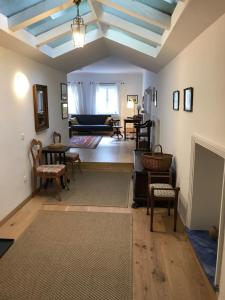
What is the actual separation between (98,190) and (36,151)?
1304 millimetres

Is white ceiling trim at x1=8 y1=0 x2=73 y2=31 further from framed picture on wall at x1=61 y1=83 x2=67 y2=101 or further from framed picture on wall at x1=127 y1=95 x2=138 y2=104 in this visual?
framed picture on wall at x1=127 y1=95 x2=138 y2=104

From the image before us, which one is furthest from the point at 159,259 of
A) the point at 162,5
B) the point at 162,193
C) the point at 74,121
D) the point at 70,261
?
the point at 74,121

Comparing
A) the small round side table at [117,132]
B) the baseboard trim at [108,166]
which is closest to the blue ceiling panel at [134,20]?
the baseboard trim at [108,166]

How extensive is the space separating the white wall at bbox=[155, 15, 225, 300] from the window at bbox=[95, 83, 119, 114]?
7724 mm

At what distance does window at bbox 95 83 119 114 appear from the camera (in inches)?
467

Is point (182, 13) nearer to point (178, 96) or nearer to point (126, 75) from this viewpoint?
point (178, 96)

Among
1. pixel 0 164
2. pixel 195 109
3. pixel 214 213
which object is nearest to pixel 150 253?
pixel 214 213

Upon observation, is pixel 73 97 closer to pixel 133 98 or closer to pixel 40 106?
pixel 133 98

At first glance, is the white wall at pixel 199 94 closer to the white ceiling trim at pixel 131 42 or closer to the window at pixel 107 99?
the white ceiling trim at pixel 131 42

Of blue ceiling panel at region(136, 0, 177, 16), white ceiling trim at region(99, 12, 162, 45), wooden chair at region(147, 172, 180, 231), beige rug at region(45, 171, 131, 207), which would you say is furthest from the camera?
beige rug at region(45, 171, 131, 207)

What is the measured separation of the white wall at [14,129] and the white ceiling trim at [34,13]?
494mm

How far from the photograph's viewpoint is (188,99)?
119 inches

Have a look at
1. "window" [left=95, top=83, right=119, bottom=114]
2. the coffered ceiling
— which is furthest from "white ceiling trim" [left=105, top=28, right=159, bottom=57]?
"window" [left=95, top=83, right=119, bottom=114]

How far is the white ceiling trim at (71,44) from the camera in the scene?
4305mm
